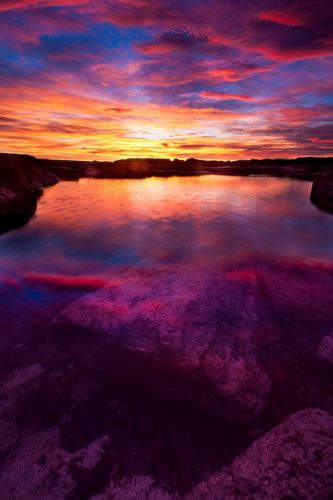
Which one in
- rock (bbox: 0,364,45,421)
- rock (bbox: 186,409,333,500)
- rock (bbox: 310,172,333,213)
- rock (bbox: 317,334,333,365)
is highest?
rock (bbox: 186,409,333,500)

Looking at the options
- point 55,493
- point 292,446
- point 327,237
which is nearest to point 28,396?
point 55,493

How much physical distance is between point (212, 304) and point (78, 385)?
9.67 feet

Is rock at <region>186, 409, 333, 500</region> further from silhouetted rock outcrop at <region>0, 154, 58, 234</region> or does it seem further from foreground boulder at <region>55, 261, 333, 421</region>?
silhouetted rock outcrop at <region>0, 154, 58, 234</region>

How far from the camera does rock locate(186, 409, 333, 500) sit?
2828mm

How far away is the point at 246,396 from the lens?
14.1 ft

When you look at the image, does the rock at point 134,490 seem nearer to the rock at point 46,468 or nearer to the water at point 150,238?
the rock at point 46,468

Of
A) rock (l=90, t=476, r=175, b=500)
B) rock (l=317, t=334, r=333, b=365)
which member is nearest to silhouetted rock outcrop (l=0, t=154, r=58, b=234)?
rock (l=90, t=476, r=175, b=500)

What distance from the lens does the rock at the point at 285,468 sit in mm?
2828

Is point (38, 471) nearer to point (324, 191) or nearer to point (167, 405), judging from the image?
point (167, 405)

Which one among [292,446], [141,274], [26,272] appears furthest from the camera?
[26,272]

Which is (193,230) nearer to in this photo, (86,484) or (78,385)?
(78,385)

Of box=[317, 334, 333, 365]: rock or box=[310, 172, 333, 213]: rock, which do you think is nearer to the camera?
box=[317, 334, 333, 365]: rock

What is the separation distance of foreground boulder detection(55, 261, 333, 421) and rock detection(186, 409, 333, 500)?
83 centimetres

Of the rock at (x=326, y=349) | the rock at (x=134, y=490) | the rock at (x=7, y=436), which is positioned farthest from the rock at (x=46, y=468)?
the rock at (x=326, y=349)
